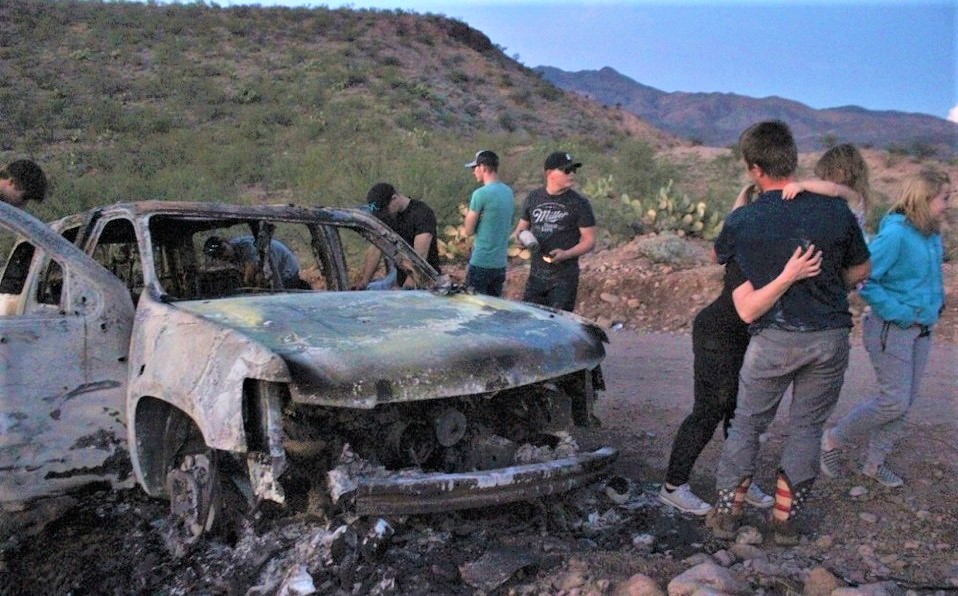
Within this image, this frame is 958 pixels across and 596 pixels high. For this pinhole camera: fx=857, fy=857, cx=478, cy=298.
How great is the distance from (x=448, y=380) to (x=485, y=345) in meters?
0.31

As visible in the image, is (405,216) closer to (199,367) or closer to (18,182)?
(18,182)

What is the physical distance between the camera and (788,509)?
354 centimetres

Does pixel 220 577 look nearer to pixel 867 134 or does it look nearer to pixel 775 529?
pixel 775 529

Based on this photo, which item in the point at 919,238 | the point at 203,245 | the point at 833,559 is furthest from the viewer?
the point at 203,245

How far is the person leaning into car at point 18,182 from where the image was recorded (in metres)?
5.35

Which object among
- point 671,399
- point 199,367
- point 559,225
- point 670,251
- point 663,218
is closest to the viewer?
point 199,367

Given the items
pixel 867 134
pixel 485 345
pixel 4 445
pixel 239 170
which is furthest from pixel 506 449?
pixel 867 134

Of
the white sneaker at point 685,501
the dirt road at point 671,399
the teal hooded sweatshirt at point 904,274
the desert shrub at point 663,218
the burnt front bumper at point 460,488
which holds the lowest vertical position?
the dirt road at point 671,399

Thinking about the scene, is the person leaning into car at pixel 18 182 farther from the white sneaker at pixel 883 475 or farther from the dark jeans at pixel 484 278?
the white sneaker at pixel 883 475

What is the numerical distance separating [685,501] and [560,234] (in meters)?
2.26

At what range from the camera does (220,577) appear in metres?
3.24

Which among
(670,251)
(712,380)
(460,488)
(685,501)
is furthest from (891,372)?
(670,251)

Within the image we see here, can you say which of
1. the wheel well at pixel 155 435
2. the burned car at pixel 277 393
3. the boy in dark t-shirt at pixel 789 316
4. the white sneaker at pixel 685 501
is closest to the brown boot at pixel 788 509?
the boy in dark t-shirt at pixel 789 316

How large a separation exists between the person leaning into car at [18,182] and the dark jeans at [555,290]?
3.24 meters
